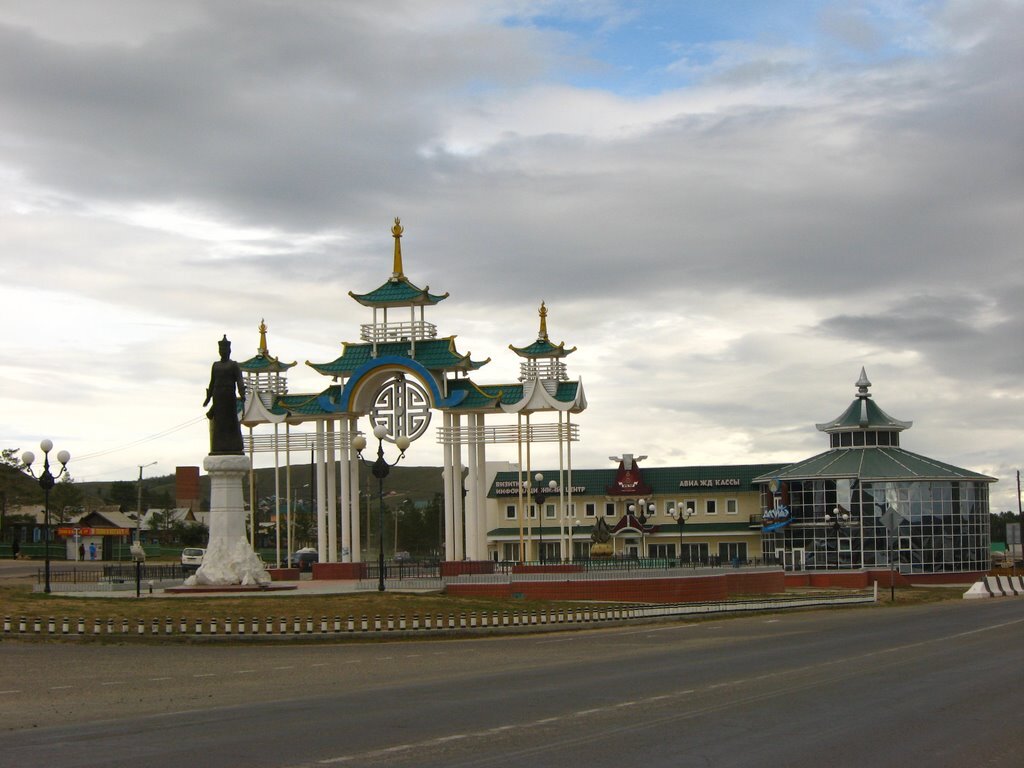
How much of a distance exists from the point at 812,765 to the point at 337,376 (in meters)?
40.8

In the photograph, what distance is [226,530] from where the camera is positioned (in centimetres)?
4225

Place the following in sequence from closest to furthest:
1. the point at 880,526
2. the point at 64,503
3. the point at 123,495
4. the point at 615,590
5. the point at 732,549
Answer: the point at 615,590
the point at 880,526
the point at 732,549
the point at 64,503
the point at 123,495

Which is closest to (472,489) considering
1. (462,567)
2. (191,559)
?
(462,567)

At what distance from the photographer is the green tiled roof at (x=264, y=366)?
5584cm

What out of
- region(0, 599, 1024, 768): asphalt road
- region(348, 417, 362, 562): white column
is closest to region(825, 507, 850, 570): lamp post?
region(348, 417, 362, 562): white column

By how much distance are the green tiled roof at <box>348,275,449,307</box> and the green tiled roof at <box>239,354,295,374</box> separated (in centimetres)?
664

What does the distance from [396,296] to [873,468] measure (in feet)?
128

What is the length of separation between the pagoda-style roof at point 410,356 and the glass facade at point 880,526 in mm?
32773

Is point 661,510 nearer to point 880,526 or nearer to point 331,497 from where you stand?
point 880,526

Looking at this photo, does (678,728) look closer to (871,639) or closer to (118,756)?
(118,756)

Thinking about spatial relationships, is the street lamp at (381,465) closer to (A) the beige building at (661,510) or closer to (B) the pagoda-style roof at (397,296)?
(B) the pagoda-style roof at (397,296)

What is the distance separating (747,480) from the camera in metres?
86.3

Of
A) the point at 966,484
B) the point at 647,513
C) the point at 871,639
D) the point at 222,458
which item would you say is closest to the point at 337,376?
the point at 222,458

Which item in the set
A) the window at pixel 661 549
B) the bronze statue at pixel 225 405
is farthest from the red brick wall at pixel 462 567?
the window at pixel 661 549
